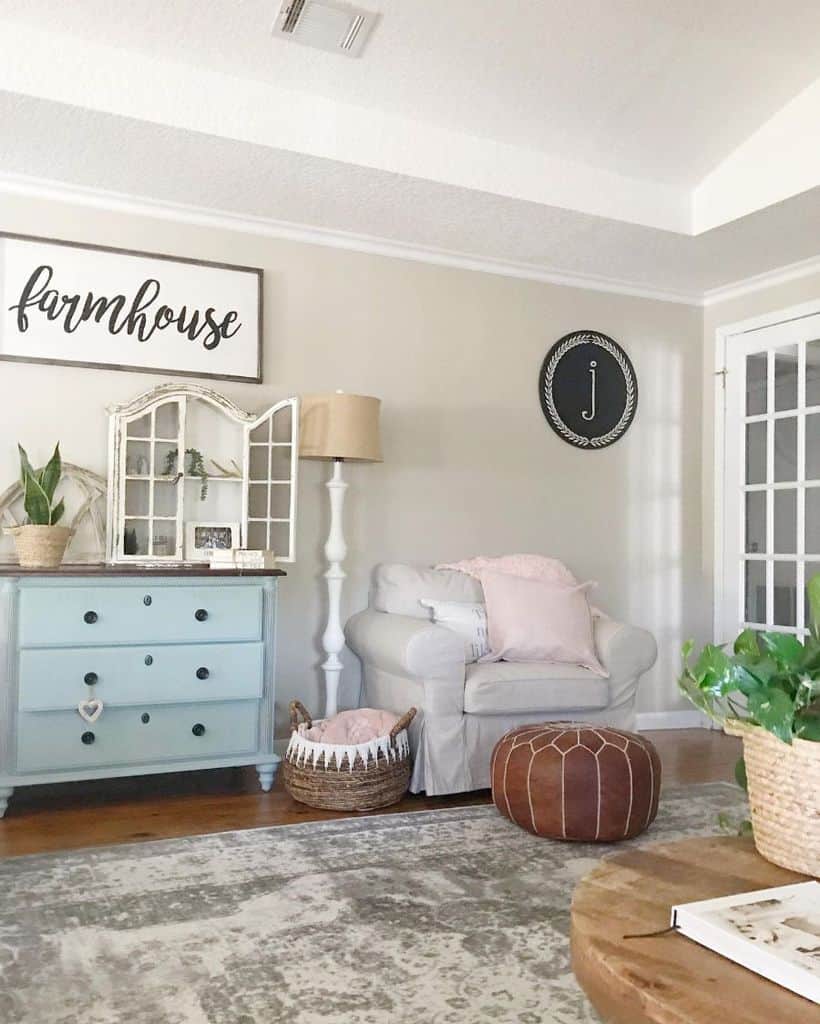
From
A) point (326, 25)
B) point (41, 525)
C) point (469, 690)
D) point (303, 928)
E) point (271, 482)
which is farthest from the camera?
point (271, 482)

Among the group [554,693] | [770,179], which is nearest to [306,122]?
[770,179]

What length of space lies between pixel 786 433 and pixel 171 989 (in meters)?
3.82

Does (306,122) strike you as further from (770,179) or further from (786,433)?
(786,433)

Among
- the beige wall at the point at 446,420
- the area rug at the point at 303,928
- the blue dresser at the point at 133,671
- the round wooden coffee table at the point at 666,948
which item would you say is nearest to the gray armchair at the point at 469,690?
the area rug at the point at 303,928

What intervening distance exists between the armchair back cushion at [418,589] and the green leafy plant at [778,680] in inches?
99.3

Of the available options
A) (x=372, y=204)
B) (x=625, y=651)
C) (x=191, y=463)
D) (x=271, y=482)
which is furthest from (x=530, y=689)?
(x=372, y=204)

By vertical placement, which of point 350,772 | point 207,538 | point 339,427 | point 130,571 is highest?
point 339,427

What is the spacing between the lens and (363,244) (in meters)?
4.32

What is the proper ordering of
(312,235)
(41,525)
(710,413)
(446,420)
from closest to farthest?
(41,525)
(312,235)
(446,420)
(710,413)

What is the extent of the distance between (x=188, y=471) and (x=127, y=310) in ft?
2.25

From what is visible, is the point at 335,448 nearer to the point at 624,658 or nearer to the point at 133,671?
the point at 133,671

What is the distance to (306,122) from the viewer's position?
342cm

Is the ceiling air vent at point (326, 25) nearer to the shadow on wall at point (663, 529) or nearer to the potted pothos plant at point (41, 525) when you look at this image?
the potted pothos plant at point (41, 525)

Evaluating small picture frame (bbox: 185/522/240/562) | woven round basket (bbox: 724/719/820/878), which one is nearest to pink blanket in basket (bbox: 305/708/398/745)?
small picture frame (bbox: 185/522/240/562)
